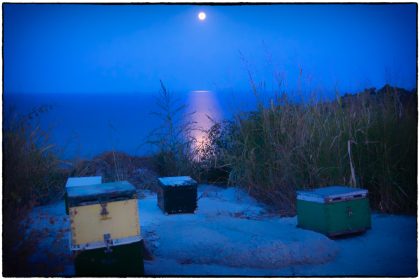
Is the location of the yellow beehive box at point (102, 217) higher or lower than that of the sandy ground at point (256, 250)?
higher

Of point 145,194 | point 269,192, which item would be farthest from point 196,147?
point 269,192

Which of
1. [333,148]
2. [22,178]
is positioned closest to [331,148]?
[333,148]

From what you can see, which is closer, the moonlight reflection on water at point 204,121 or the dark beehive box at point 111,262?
the dark beehive box at point 111,262

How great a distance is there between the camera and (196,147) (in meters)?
6.70

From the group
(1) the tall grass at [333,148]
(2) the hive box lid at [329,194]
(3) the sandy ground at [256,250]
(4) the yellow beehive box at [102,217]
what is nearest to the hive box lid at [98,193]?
(4) the yellow beehive box at [102,217]

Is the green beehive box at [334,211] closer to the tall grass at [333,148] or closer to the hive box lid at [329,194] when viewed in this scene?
the hive box lid at [329,194]

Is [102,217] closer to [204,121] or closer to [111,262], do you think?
[111,262]

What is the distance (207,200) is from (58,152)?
1905 mm

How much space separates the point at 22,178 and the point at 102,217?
1115 mm

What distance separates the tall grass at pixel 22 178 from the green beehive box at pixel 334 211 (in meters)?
2.29

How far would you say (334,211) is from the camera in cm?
400

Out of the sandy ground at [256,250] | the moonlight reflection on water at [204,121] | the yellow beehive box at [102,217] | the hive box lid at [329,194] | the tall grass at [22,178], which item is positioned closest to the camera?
the yellow beehive box at [102,217]

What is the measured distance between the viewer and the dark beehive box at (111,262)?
3.06m

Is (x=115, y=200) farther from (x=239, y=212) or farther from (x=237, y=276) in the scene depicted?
(x=239, y=212)
